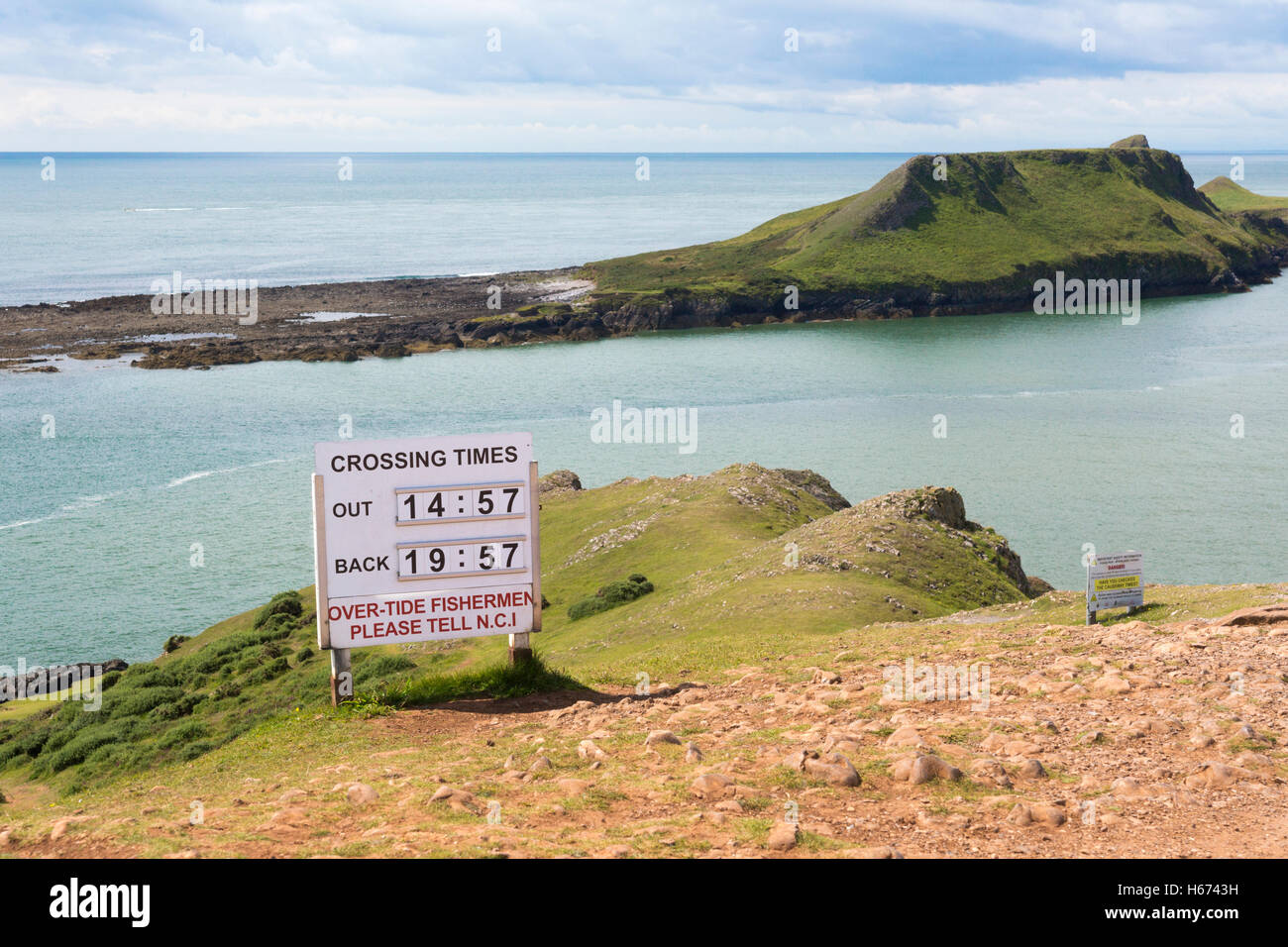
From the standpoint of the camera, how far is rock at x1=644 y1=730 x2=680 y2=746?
1498cm

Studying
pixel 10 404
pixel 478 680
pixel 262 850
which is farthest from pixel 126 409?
pixel 262 850

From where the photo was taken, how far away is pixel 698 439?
9469 cm

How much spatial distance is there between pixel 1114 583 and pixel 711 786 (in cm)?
1508

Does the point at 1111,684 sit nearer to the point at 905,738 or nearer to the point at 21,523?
the point at 905,738

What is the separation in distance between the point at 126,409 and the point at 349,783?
99.6 metres

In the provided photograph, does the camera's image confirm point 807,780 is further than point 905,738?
No

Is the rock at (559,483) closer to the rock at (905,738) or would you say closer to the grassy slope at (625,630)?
the grassy slope at (625,630)

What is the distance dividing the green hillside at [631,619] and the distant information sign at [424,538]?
1.25 metres

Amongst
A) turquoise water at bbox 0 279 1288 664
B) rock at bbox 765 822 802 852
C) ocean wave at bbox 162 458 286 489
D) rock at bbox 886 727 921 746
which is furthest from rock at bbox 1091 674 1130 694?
ocean wave at bbox 162 458 286 489

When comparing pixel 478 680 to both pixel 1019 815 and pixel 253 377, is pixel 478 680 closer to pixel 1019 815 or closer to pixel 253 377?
pixel 1019 815

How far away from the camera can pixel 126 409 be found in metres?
102

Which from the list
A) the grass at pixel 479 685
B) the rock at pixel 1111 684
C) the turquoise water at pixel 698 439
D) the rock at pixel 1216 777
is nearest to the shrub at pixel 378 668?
the grass at pixel 479 685

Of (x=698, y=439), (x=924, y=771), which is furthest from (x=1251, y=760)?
(x=698, y=439)

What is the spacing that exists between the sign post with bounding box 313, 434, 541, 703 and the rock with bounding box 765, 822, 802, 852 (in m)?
8.31
